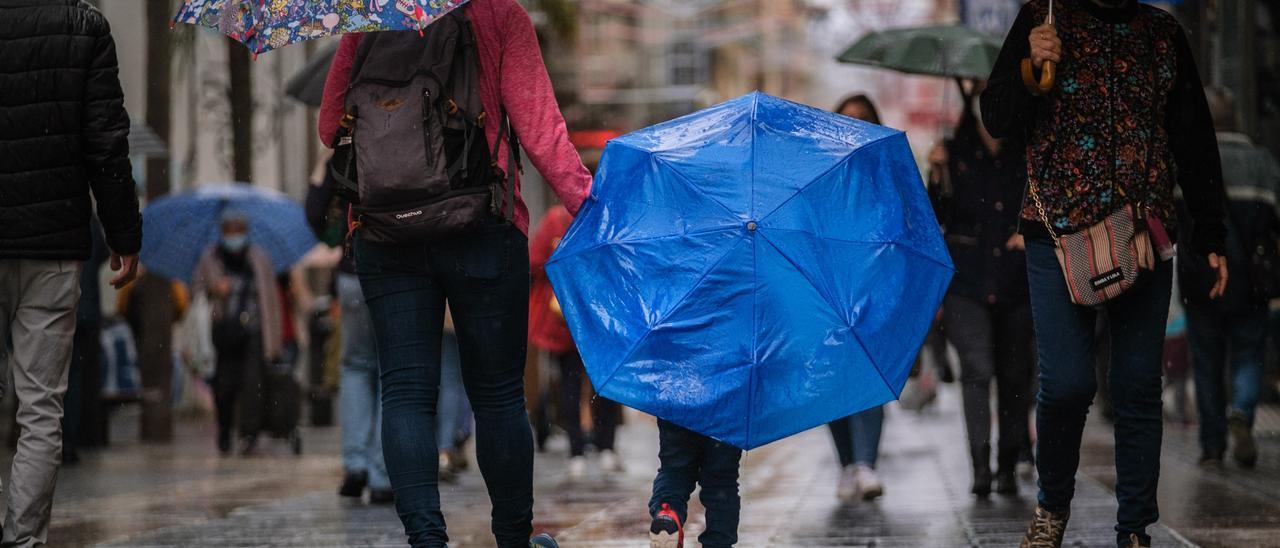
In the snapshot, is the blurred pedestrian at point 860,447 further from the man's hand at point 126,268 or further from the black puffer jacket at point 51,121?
the black puffer jacket at point 51,121

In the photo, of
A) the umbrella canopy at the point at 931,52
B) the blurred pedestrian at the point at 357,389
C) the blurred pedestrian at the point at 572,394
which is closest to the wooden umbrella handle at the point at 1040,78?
the umbrella canopy at the point at 931,52

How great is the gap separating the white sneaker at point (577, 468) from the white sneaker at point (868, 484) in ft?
8.72

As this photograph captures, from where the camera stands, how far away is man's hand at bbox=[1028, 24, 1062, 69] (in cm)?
584

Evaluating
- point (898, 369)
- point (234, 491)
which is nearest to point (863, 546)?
point (898, 369)

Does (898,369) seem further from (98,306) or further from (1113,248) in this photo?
(98,306)

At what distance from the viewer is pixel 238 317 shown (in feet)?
49.2

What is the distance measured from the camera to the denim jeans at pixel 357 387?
9.55 meters

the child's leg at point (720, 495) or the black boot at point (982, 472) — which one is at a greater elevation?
the child's leg at point (720, 495)

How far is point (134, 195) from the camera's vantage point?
6633 millimetres

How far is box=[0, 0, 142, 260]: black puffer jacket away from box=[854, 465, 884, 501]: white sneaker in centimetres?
399

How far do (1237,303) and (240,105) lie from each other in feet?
32.8

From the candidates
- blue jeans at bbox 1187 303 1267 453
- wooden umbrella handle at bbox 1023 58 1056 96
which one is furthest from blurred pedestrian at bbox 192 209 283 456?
wooden umbrella handle at bbox 1023 58 1056 96

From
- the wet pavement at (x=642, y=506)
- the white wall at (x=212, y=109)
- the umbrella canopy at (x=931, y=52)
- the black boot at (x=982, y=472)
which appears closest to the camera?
the wet pavement at (x=642, y=506)

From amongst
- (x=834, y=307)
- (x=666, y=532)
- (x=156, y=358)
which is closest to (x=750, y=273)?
(x=834, y=307)
